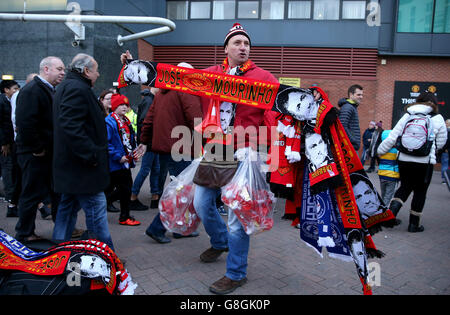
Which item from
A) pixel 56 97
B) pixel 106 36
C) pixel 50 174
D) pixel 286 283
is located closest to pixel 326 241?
pixel 286 283

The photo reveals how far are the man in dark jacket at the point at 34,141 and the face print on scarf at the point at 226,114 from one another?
208cm

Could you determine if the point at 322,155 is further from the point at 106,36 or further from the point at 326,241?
the point at 106,36

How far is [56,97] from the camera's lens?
310cm

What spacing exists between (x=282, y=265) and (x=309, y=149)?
1.54m

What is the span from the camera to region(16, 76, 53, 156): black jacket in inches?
142

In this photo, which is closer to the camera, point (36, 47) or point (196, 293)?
point (196, 293)

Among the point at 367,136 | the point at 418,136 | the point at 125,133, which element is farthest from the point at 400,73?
the point at 125,133

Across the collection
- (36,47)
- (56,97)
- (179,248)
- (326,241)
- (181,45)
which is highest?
(181,45)

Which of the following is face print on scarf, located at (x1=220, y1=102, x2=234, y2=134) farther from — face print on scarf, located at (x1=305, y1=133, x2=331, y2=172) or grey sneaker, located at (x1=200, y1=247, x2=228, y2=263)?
grey sneaker, located at (x1=200, y1=247, x2=228, y2=263)

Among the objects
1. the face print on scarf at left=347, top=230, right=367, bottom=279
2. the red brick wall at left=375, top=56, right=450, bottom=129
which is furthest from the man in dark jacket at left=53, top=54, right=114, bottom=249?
the red brick wall at left=375, top=56, right=450, bottom=129

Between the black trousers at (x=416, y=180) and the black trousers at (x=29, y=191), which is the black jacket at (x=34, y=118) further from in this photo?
the black trousers at (x=416, y=180)

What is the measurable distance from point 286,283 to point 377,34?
42.3ft

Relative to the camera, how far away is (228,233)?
3.06 metres

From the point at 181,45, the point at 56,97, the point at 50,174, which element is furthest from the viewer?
the point at 181,45
